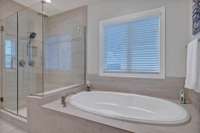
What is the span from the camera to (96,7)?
2949 millimetres

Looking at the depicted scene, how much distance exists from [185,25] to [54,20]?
2983 millimetres

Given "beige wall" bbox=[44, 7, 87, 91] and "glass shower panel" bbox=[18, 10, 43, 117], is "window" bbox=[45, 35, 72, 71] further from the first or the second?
"glass shower panel" bbox=[18, 10, 43, 117]

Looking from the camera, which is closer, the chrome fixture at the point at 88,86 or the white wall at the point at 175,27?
the white wall at the point at 175,27

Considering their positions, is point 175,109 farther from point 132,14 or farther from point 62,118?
point 132,14

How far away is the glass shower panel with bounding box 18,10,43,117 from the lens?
10.2 feet

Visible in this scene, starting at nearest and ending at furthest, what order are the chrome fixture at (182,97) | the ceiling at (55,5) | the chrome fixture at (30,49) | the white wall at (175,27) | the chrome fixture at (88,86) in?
1. the chrome fixture at (182,97)
2. the white wall at (175,27)
3. the chrome fixture at (88,86)
4. the ceiling at (55,5)
5. the chrome fixture at (30,49)

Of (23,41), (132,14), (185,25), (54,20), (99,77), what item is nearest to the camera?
(185,25)

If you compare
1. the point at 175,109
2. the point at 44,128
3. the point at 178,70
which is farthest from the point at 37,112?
the point at 178,70

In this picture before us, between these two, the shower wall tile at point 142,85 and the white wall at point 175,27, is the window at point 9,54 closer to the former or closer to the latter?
the shower wall tile at point 142,85

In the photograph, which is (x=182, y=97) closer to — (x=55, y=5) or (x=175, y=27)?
(x=175, y=27)

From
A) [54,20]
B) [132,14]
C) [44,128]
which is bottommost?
[44,128]

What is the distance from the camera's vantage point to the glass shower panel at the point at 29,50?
3.09m

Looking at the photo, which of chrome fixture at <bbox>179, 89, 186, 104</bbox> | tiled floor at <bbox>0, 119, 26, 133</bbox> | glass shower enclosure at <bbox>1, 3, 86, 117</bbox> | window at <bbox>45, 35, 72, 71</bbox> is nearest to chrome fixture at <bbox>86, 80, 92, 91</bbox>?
glass shower enclosure at <bbox>1, 3, 86, 117</bbox>

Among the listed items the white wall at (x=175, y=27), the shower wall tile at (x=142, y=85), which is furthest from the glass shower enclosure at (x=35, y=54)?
the white wall at (x=175, y=27)
